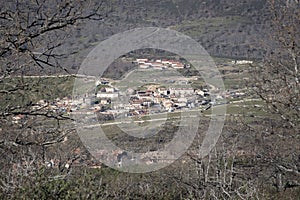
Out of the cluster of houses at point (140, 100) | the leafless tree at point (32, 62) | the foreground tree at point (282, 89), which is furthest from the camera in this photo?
the cluster of houses at point (140, 100)

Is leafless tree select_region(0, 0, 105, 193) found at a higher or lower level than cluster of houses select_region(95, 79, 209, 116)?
higher

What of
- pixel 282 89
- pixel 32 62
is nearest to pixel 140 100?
pixel 282 89

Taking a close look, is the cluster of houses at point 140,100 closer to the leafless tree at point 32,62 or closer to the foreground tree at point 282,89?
the foreground tree at point 282,89

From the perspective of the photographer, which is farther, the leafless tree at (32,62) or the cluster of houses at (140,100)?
the cluster of houses at (140,100)

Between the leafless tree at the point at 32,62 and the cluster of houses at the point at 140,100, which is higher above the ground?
the leafless tree at the point at 32,62

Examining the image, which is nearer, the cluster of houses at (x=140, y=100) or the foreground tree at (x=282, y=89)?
the foreground tree at (x=282, y=89)

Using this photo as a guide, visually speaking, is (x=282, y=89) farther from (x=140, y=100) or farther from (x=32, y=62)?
(x=140, y=100)

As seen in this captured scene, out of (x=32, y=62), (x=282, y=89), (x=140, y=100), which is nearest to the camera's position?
(x=32, y=62)

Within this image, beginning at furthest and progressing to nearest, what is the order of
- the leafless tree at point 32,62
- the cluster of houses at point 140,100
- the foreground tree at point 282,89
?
the cluster of houses at point 140,100 → the foreground tree at point 282,89 → the leafless tree at point 32,62

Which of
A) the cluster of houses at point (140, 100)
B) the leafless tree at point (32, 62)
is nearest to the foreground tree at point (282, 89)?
the leafless tree at point (32, 62)

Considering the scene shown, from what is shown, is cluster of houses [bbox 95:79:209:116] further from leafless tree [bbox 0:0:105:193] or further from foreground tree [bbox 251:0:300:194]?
leafless tree [bbox 0:0:105:193]

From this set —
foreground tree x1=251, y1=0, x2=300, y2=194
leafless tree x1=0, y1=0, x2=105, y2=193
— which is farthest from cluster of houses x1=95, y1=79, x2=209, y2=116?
leafless tree x1=0, y1=0, x2=105, y2=193

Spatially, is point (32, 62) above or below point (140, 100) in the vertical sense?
above

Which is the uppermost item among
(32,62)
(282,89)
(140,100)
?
(32,62)
